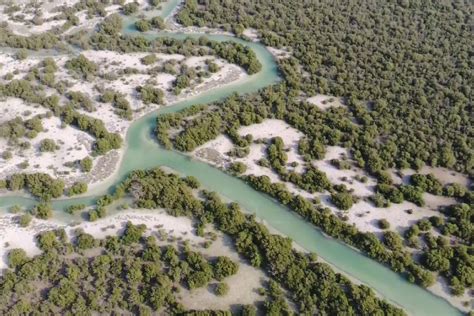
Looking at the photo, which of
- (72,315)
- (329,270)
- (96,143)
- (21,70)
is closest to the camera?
(72,315)

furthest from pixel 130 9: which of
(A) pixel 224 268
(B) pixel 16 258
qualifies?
(A) pixel 224 268

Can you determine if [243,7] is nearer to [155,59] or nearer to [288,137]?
[155,59]

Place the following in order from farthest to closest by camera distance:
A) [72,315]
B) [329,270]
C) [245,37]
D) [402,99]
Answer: [245,37] → [402,99] → [329,270] → [72,315]

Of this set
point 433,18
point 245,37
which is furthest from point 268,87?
point 433,18

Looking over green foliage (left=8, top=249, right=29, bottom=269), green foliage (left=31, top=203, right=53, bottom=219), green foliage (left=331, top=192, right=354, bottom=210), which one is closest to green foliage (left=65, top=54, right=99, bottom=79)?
green foliage (left=31, top=203, right=53, bottom=219)

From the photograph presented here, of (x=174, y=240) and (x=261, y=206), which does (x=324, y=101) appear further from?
(x=174, y=240)

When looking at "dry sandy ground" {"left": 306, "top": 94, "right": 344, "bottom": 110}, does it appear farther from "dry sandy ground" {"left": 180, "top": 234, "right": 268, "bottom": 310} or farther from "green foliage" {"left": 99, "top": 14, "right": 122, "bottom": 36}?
"green foliage" {"left": 99, "top": 14, "right": 122, "bottom": 36}

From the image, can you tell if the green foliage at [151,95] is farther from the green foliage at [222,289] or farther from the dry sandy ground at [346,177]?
the green foliage at [222,289]

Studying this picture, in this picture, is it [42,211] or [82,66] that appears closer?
[42,211]
